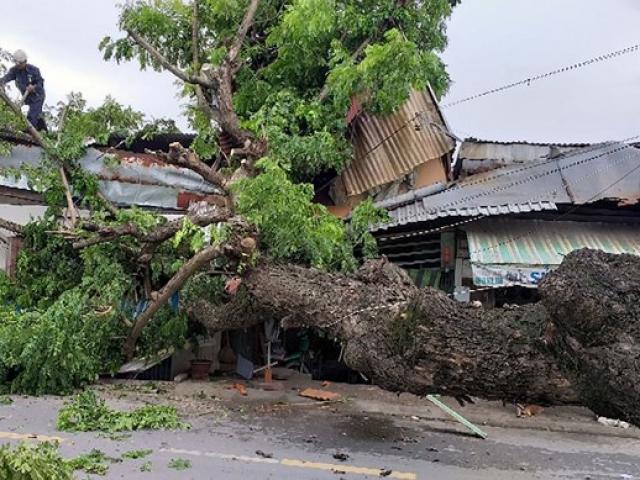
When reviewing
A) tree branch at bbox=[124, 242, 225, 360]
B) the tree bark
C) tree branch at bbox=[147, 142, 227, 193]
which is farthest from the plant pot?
the tree bark

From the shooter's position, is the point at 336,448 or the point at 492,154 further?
the point at 492,154

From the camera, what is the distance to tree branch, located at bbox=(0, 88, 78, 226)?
982cm

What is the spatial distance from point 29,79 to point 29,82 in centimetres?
7

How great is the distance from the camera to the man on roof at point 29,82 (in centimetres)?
1047

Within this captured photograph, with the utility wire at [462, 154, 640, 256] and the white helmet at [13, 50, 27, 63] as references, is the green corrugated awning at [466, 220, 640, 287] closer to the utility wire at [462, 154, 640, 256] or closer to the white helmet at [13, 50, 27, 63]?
the utility wire at [462, 154, 640, 256]

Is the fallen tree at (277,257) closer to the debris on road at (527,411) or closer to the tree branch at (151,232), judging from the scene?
the tree branch at (151,232)

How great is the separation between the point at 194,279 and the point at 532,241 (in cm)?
483

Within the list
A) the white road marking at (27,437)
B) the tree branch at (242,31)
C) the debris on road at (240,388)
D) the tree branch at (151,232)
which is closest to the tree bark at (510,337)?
the tree branch at (151,232)

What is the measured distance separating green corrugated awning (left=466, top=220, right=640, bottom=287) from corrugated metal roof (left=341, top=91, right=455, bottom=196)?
7.49ft

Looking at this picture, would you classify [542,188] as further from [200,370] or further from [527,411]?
[200,370]

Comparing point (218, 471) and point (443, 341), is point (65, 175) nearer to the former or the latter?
point (218, 471)

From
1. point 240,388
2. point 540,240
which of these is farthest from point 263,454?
point 540,240

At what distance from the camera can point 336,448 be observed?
637 centimetres

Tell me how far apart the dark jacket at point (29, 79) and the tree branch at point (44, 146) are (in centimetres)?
78
